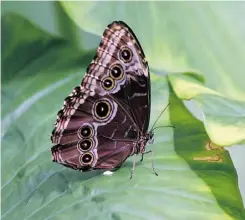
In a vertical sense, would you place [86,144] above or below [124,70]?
below

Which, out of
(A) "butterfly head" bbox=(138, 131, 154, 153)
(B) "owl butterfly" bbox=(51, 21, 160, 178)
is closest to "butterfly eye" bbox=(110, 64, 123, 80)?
(B) "owl butterfly" bbox=(51, 21, 160, 178)

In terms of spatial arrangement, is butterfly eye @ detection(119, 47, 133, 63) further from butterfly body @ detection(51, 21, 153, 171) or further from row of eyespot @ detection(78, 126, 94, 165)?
row of eyespot @ detection(78, 126, 94, 165)

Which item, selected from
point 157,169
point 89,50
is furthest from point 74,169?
point 89,50

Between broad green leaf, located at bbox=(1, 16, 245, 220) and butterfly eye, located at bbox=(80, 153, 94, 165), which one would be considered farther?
butterfly eye, located at bbox=(80, 153, 94, 165)

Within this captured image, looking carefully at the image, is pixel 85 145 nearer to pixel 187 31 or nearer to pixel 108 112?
pixel 108 112

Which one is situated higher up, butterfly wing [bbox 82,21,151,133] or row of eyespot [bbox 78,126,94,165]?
butterfly wing [bbox 82,21,151,133]

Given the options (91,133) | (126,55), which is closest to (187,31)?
(126,55)
